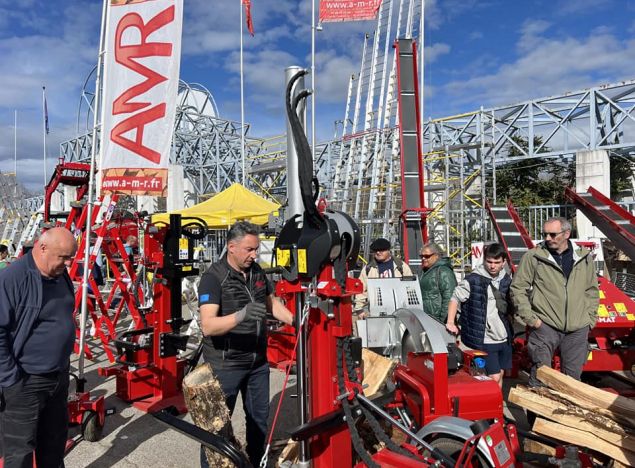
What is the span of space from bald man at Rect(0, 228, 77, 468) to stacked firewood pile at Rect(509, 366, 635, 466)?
10.5 ft

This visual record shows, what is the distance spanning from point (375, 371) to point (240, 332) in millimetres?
1966

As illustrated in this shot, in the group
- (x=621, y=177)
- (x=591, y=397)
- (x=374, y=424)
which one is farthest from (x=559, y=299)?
(x=621, y=177)

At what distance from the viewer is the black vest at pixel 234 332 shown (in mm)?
3010

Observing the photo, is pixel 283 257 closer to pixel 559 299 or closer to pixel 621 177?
pixel 559 299

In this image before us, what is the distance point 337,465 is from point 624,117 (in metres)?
16.8

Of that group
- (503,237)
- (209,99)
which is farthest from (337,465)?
(209,99)

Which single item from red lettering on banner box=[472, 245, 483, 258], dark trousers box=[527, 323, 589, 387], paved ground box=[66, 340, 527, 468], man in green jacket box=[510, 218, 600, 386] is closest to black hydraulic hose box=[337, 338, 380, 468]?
A: paved ground box=[66, 340, 527, 468]

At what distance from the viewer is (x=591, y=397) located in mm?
3416

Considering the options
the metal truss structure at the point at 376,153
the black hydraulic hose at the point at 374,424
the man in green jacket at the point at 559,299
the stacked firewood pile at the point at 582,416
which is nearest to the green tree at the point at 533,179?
the metal truss structure at the point at 376,153

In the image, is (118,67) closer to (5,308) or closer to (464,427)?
(5,308)

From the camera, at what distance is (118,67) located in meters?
4.92

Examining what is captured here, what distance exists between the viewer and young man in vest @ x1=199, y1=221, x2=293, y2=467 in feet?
9.84

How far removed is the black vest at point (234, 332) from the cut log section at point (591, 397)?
2.28m

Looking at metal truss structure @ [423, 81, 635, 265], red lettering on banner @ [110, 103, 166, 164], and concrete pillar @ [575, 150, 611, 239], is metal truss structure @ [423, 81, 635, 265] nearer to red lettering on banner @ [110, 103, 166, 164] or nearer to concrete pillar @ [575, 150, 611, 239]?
concrete pillar @ [575, 150, 611, 239]
